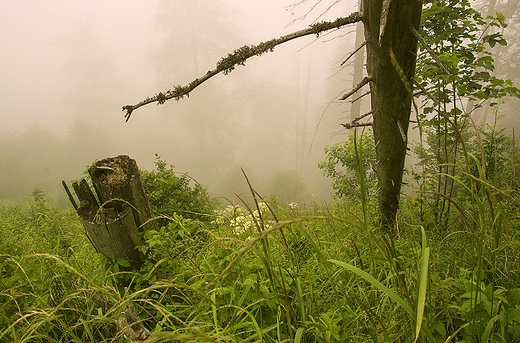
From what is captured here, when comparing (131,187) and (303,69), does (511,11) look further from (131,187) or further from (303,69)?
(303,69)

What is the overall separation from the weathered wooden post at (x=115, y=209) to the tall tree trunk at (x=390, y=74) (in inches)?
73.2

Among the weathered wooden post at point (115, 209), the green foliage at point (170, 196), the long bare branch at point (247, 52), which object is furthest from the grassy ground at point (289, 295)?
the green foliage at point (170, 196)

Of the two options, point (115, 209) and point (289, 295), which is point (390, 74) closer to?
point (289, 295)

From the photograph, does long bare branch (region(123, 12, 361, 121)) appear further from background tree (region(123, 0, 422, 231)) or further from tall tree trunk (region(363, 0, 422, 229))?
tall tree trunk (region(363, 0, 422, 229))

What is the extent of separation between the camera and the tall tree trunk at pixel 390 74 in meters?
1.61

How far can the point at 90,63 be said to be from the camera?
36531mm

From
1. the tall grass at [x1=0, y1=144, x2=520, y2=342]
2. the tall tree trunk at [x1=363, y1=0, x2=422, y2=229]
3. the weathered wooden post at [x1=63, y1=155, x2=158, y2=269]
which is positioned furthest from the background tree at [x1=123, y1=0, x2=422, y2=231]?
the tall grass at [x1=0, y1=144, x2=520, y2=342]

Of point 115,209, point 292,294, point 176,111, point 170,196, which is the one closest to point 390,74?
point 292,294

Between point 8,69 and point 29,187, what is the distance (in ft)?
192

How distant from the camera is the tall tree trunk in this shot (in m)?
1.61

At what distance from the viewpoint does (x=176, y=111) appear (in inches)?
1358

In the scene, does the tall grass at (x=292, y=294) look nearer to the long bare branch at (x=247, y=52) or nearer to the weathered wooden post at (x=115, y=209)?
the weathered wooden post at (x=115, y=209)

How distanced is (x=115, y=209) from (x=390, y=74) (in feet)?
7.06

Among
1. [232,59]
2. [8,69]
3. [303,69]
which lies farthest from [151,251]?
[8,69]
